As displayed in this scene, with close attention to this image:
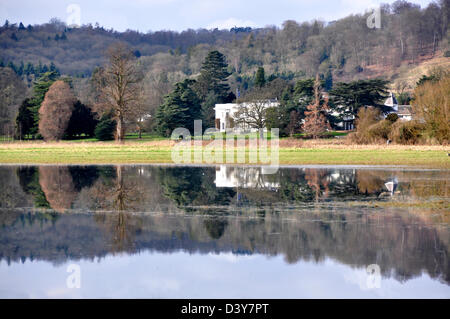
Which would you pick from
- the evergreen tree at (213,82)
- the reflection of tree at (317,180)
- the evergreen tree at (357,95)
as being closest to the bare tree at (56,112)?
the evergreen tree at (213,82)

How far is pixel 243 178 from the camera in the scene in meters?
22.2

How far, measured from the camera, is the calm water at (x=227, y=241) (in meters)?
7.75

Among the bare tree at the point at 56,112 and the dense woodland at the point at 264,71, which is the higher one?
the dense woodland at the point at 264,71

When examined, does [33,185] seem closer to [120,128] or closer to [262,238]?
[262,238]

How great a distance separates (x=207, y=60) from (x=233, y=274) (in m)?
86.4

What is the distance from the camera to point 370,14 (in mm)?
166875

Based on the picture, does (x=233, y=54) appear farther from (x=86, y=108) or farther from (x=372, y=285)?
(x=372, y=285)

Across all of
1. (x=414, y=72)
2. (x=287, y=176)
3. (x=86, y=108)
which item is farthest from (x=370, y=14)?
(x=287, y=176)

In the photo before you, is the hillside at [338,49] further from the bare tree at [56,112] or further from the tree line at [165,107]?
the bare tree at [56,112]

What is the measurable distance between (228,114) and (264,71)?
33997mm

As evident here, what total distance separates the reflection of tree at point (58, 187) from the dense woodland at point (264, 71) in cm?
3375

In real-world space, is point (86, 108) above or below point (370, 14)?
below

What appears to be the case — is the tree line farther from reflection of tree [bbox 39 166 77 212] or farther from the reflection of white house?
reflection of tree [bbox 39 166 77 212]

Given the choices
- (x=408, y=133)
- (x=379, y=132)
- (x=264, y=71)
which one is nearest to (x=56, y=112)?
(x=379, y=132)
